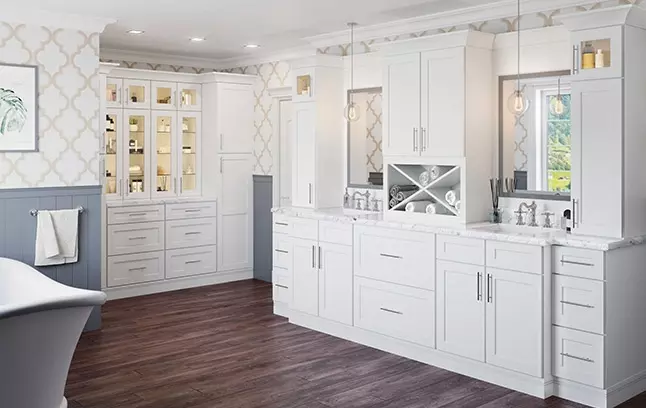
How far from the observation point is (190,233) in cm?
805

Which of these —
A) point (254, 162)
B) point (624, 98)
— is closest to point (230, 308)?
point (254, 162)

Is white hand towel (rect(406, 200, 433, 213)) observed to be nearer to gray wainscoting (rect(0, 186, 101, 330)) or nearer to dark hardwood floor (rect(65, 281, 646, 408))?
dark hardwood floor (rect(65, 281, 646, 408))

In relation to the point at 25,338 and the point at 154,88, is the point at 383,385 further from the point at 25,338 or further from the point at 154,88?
the point at 154,88

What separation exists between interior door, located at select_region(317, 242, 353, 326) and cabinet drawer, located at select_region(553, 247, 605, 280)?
185 cm

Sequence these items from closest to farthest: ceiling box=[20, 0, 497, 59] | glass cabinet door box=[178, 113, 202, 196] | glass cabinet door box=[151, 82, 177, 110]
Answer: ceiling box=[20, 0, 497, 59] → glass cabinet door box=[151, 82, 177, 110] → glass cabinet door box=[178, 113, 202, 196]

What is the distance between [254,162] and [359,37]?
98.9 inches

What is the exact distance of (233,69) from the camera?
870 centimetres

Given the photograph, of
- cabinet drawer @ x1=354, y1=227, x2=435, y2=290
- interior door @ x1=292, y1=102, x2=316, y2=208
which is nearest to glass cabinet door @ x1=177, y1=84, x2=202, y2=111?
interior door @ x1=292, y1=102, x2=316, y2=208

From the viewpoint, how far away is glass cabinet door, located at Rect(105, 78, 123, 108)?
7.50m

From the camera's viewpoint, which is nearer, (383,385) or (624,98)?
(624,98)

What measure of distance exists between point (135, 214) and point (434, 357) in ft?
12.6

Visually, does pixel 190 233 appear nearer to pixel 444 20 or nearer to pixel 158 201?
pixel 158 201

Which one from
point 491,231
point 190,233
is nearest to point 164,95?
point 190,233

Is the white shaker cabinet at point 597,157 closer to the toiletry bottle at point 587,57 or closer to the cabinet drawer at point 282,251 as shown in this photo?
the toiletry bottle at point 587,57
